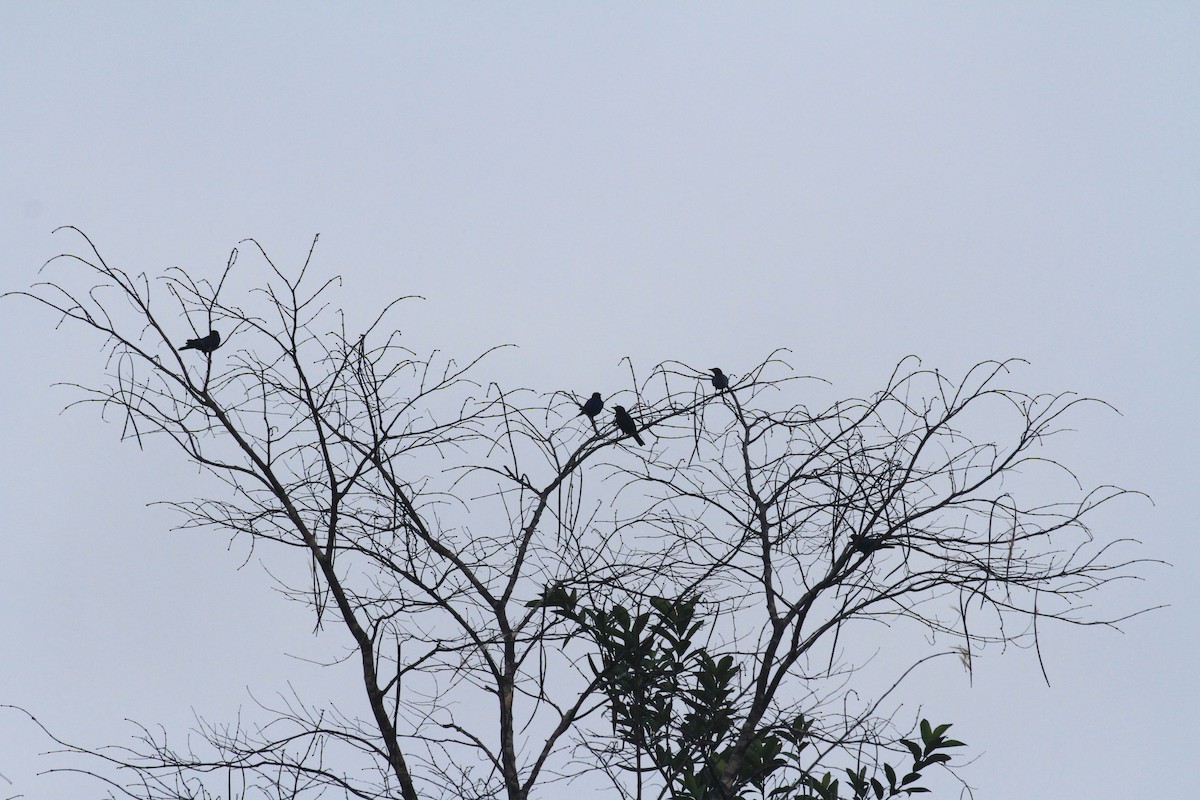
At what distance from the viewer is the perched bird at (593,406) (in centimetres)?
438

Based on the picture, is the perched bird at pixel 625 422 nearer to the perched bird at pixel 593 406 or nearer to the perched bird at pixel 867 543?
the perched bird at pixel 593 406

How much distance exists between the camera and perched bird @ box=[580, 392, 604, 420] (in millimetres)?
4379

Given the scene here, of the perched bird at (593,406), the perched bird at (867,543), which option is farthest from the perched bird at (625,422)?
the perched bird at (867,543)

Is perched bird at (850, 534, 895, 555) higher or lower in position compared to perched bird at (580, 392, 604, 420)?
lower

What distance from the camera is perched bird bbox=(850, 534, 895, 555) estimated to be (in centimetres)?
413

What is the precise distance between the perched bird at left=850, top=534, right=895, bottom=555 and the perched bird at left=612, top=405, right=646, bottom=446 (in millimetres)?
920

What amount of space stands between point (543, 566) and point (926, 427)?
1.57 meters

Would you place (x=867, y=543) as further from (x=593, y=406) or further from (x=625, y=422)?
(x=593, y=406)

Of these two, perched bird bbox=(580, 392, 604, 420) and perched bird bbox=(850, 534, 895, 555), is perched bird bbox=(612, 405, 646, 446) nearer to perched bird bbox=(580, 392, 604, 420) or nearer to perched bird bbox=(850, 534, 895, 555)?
perched bird bbox=(580, 392, 604, 420)

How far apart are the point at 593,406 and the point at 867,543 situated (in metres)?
2.15

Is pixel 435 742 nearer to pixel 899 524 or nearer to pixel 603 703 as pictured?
pixel 603 703

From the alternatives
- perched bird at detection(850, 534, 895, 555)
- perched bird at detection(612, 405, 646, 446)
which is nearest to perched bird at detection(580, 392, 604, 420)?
perched bird at detection(612, 405, 646, 446)

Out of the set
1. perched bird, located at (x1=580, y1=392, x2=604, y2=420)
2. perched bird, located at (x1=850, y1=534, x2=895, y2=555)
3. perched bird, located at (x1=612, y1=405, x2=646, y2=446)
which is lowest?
perched bird, located at (x1=850, y1=534, x2=895, y2=555)

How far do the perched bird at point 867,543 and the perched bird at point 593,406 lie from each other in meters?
1.13
